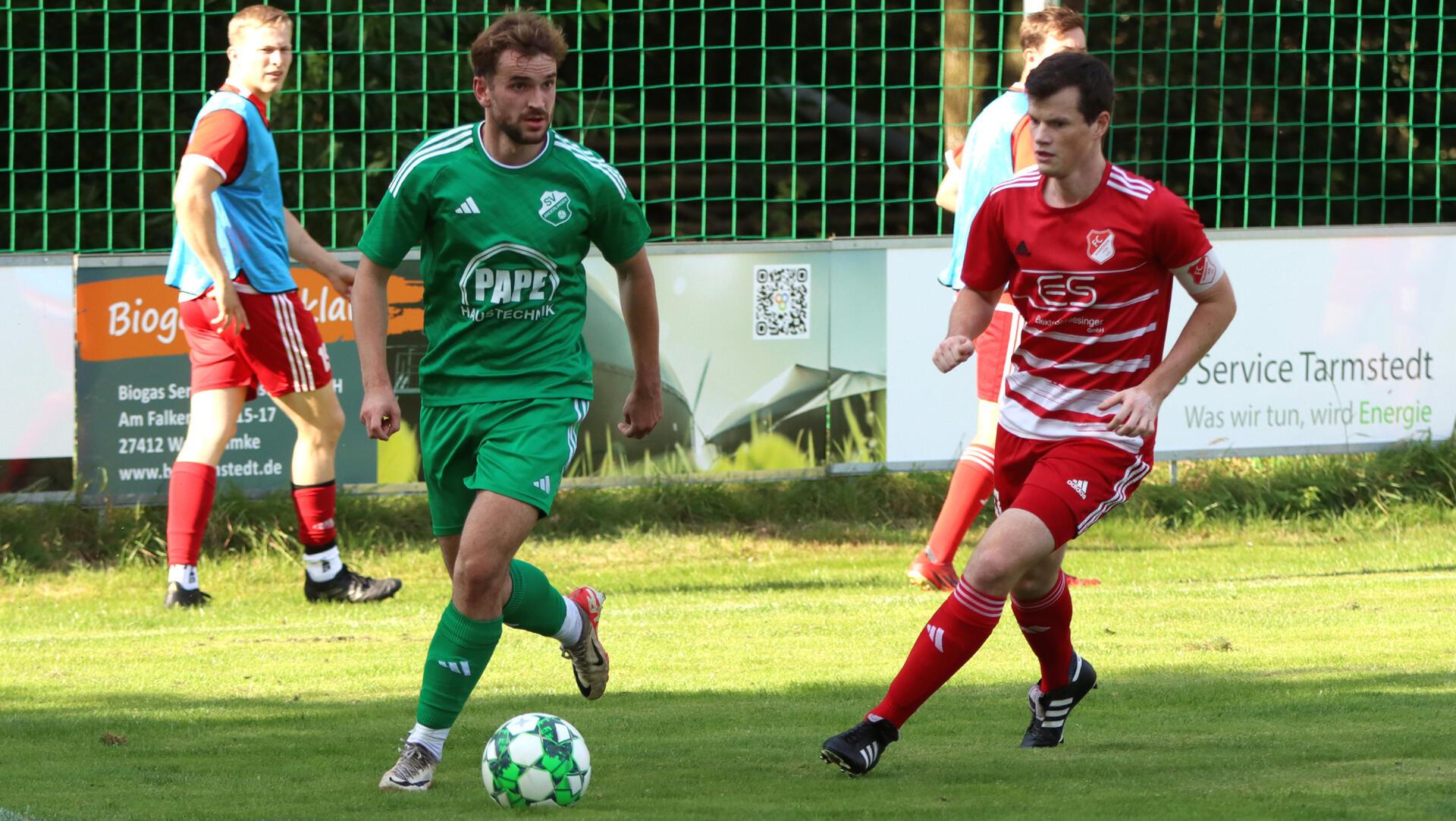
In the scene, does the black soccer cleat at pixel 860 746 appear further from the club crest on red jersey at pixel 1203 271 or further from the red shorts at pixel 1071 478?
the club crest on red jersey at pixel 1203 271

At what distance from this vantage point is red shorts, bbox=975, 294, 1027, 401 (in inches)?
305

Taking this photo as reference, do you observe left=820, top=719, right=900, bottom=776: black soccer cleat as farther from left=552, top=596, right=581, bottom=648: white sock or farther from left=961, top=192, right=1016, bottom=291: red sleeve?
left=961, top=192, right=1016, bottom=291: red sleeve

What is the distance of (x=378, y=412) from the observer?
484 centimetres

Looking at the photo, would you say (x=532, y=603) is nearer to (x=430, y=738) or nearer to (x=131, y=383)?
(x=430, y=738)

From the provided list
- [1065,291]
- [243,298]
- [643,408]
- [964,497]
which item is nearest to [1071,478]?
[1065,291]

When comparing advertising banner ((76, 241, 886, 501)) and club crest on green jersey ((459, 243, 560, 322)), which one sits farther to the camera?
advertising banner ((76, 241, 886, 501))

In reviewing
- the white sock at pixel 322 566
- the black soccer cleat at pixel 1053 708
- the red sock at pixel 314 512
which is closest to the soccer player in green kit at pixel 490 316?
the black soccer cleat at pixel 1053 708

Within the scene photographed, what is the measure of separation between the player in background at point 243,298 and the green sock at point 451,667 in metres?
3.06

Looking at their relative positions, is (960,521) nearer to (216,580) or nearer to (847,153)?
(216,580)

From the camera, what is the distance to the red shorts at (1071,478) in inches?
189

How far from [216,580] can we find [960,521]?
3372mm

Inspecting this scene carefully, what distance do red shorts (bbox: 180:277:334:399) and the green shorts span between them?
2.85 m

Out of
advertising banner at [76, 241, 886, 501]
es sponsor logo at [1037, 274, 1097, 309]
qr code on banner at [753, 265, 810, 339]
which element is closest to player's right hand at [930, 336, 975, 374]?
es sponsor logo at [1037, 274, 1097, 309]

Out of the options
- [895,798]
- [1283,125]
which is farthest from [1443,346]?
[895,798]
